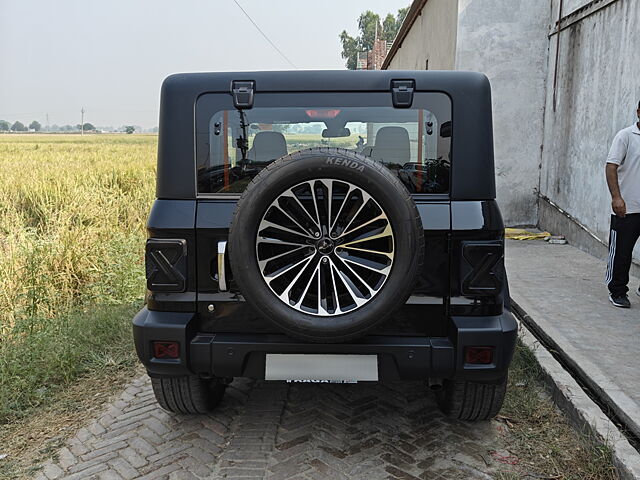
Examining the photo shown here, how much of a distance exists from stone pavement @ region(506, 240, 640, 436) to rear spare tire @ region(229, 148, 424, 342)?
171 cm

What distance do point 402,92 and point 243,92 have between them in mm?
804

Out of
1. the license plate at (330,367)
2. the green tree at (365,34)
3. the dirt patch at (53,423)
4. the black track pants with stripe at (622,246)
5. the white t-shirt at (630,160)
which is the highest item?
the green tree at (365,34)

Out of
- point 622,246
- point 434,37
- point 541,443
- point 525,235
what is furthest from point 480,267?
point 434,37

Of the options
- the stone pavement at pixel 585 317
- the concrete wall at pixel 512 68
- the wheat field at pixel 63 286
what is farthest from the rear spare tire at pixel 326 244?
the concrete wall at pixel 512 68

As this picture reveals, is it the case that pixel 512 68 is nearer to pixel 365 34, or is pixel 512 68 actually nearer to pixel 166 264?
pixel 166 264

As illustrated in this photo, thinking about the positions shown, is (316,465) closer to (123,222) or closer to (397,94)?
(397,94)

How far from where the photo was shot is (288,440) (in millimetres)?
3424

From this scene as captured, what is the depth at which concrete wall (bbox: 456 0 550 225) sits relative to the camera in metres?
10.5

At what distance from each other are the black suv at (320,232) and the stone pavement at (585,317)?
43.0 inches

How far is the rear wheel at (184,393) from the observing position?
3.49 meters

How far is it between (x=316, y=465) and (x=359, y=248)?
117 cm

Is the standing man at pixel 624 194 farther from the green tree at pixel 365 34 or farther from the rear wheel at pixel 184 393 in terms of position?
the green tree at pixel 365 34

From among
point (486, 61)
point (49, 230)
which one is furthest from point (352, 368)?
point (486, 61)

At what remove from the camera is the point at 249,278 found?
2.81 meters
